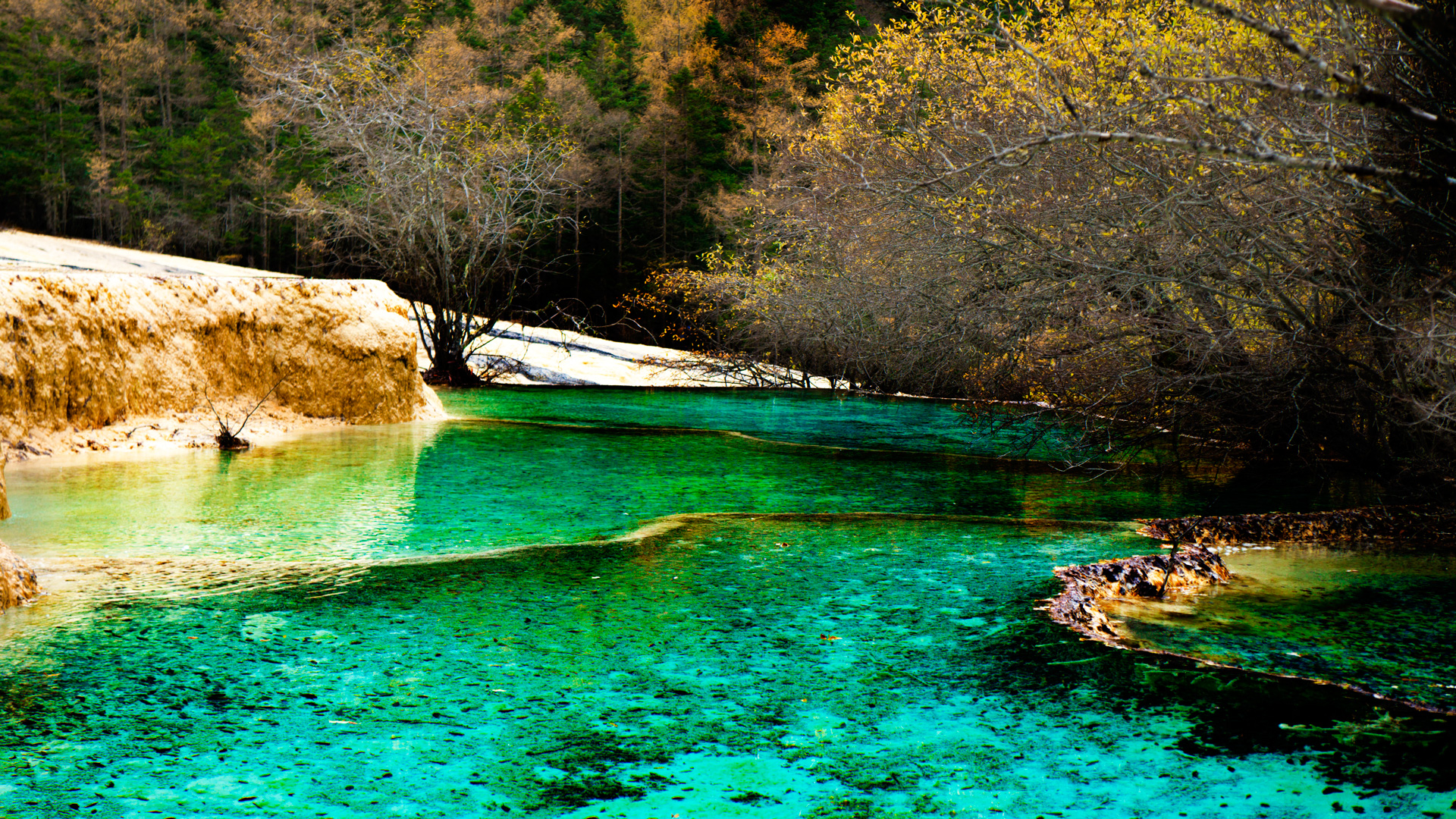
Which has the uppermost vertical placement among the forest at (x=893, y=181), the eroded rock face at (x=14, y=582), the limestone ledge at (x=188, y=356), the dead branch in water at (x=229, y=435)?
the forest at (x=893, y=181)

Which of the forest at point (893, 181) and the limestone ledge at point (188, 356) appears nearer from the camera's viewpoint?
the forest at point (893, 181)

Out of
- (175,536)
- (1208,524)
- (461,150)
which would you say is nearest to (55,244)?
(461,150)

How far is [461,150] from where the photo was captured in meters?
17.8

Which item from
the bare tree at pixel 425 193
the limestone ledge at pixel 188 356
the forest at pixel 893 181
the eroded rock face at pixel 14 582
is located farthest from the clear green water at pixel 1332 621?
the bare tree at pixel 425 193

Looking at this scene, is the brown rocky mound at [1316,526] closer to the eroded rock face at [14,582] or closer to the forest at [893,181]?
the forest at [893,181]

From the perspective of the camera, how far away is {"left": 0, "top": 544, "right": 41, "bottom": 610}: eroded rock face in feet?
13.7

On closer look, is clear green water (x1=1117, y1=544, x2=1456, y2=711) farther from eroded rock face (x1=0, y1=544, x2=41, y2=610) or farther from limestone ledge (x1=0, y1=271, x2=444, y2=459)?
limestone ledge (x1=0, y1=271, x2=444, y2=459)

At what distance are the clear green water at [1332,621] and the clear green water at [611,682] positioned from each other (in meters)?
0.34

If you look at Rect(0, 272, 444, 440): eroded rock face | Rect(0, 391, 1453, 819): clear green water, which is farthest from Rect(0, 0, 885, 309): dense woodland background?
Rect(0, 391, 1453, 819): clear green water

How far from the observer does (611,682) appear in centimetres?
363

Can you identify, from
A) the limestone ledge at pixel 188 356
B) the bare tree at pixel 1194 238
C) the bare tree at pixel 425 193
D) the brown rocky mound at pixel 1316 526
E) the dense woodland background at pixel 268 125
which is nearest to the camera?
the bare tree at pixel 1194 238

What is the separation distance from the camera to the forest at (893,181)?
5812 millimetres

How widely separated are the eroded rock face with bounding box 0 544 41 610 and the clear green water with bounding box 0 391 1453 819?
0.10 meters

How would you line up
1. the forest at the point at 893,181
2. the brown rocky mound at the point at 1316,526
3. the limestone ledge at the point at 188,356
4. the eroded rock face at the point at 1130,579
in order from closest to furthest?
the eroded rock face at the point at 1130,579 → the forest at the point at 893,181 → the brown rocky mound at the point at 1316,526 → the limestone ledge at the point at 188,356
